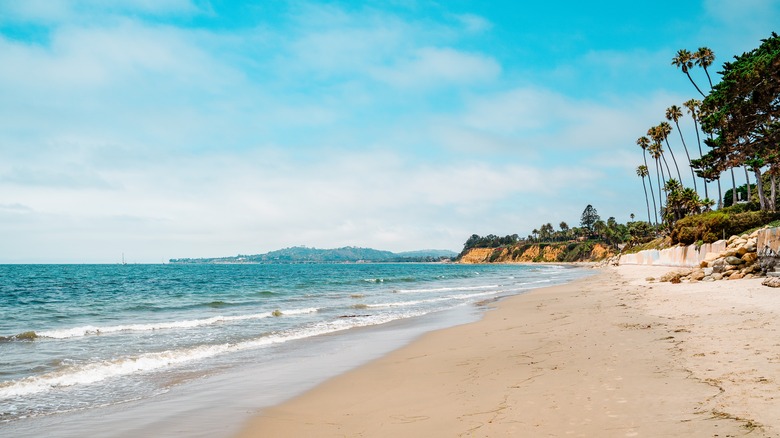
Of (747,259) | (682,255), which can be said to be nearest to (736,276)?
(747,259)

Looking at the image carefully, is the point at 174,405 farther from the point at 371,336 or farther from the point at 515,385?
the point at 371,336

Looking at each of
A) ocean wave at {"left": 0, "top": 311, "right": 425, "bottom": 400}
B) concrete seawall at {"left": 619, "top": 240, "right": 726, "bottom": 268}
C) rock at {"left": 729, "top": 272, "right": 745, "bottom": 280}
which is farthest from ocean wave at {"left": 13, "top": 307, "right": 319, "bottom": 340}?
concrete seawall at {"left": 619, "top": 240, "right": 726, "bottom": 268}

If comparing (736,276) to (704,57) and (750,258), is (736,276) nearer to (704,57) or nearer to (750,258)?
(750,258)

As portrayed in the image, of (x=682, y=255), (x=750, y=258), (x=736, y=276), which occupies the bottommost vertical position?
(x=736, y=276)

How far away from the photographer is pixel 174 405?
800cm

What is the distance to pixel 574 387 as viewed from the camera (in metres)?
6.87

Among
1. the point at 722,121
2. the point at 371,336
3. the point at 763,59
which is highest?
the point at 763,59

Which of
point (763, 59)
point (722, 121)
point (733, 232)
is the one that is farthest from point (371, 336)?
point (733, 232)

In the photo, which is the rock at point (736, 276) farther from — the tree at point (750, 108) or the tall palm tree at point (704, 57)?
the tall palm tree at point (704, 57)

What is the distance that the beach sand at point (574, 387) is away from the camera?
5203mm

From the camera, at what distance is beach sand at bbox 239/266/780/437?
17.1 feet

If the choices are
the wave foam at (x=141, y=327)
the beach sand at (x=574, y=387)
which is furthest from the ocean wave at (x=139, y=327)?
the beach sand at (x=574, y=387)

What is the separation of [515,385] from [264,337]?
11.0m

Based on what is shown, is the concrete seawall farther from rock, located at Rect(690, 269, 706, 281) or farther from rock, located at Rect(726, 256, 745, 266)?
rock, located at Rect(726, 256, 745, 266)
